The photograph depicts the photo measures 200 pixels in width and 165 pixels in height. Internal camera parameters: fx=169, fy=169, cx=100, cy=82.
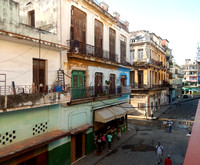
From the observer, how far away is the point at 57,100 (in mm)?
10078

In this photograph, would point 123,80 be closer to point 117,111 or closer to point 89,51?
point 117,111

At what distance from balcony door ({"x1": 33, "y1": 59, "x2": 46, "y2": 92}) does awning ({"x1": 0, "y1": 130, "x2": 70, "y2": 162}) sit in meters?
2.80

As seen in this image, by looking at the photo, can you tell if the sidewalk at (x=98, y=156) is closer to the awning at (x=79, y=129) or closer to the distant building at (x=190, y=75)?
the awning at (x=79, y=129)

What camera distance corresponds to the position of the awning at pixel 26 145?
7.43 metres

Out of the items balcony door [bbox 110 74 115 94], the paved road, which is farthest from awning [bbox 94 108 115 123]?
the paved road

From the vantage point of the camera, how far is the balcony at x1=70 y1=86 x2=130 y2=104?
1270 cm

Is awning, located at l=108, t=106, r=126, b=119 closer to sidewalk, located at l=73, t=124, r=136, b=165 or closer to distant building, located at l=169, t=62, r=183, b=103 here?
sidewalk, located at l=73, t=124, r=136, b=165

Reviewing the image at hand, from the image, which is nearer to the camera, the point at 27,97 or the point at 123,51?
the point at 27,97

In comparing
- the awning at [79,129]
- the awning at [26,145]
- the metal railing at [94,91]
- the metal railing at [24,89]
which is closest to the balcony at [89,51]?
the metal railing at [94,91]

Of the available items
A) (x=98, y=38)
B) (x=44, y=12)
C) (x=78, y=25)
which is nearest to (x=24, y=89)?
(x=44, y=12)

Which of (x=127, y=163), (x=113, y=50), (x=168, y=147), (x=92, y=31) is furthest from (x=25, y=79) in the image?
(x=168, y=147)

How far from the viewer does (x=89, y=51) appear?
46.9 ft

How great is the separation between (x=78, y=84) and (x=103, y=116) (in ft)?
11.6

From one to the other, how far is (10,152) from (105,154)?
821cm
